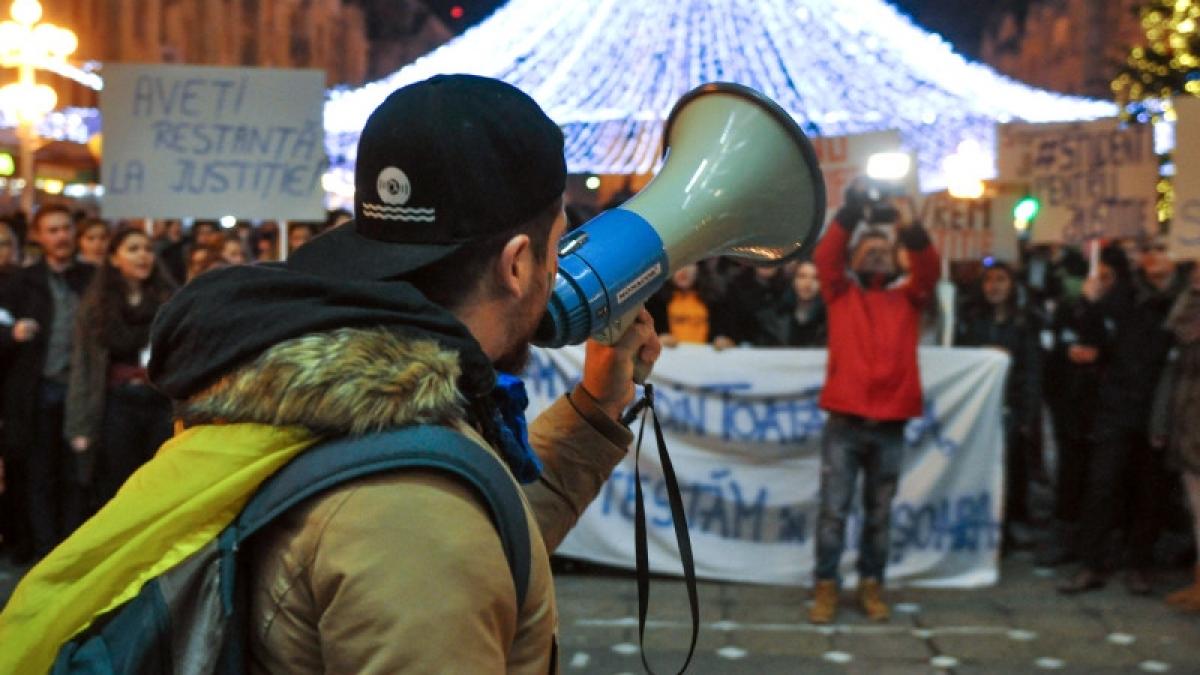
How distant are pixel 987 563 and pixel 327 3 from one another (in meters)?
41.2

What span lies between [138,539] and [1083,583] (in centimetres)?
641

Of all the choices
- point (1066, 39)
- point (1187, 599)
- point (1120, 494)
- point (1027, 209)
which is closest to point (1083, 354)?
point (1120, 494)

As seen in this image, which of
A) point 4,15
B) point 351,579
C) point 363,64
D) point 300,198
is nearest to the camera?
point 351,579

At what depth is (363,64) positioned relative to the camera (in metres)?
52.6

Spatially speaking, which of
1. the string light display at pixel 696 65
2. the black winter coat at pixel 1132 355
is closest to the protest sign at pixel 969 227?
the string light display at pixel 696 65

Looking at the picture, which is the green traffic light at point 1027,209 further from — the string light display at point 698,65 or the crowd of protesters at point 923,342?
the crowd of protesters at point 923,342

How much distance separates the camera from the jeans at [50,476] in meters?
7.34

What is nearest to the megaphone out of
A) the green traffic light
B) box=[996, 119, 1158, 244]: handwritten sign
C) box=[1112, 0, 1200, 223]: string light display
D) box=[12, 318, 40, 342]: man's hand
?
box=[12, 318, 40, 342]: man's hand

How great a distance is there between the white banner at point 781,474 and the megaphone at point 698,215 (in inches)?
193

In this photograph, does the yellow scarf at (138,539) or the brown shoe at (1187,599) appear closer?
the yellow scarf at (138,539)

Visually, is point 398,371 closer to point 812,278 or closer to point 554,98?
point 812,278

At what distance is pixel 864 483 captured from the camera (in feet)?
21.2

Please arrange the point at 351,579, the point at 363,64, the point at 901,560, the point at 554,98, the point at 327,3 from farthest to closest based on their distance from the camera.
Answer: the point at 363,64
the point at 327,3
the point at 554,98
the point at 901,560
the point at 351,579

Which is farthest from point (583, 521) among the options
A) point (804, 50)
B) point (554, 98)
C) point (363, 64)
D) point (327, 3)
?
point (363, 64)
